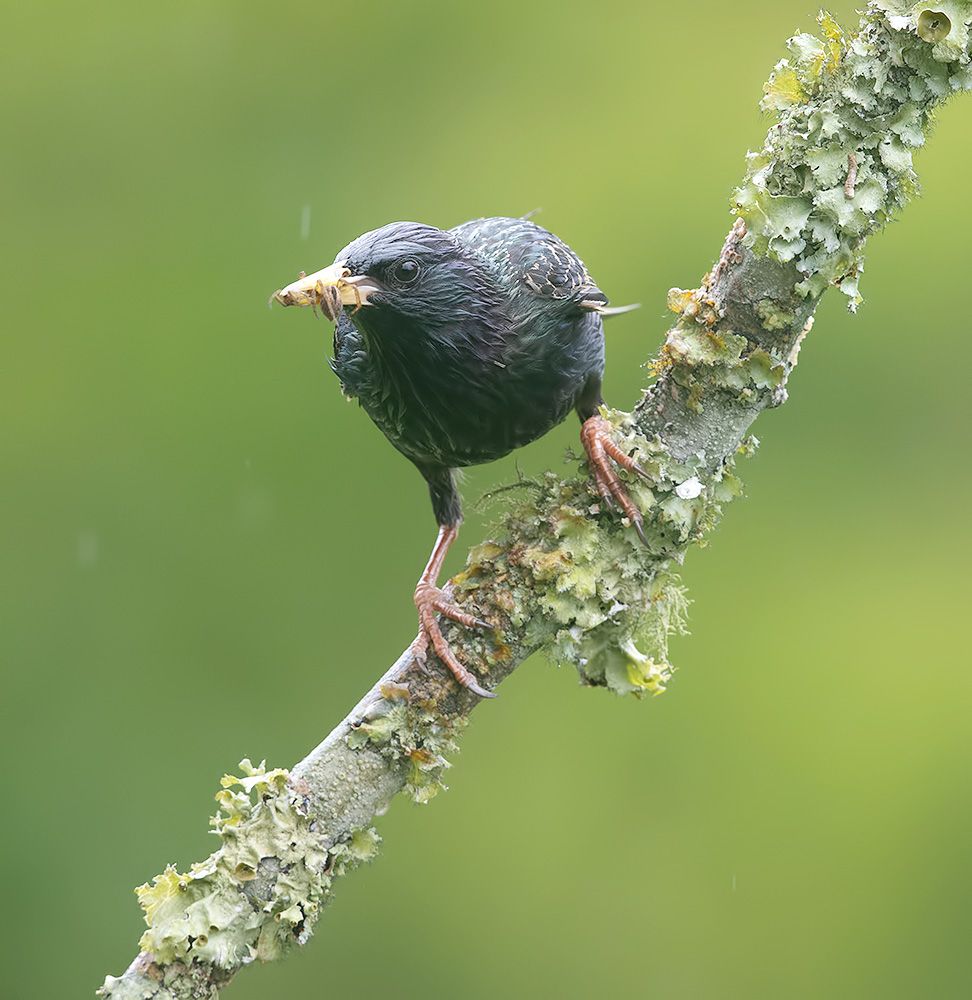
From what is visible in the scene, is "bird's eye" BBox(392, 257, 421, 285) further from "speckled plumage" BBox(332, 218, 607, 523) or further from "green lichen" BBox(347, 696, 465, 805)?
"green lichen" BBox(347, 696, 465, 805)

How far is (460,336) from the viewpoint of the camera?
2846 millimetres

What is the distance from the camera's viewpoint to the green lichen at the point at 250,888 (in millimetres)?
2285

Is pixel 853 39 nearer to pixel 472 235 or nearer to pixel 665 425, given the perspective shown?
pixel 665 425

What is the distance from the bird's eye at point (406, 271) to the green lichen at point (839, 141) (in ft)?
2.50

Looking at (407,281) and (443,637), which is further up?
(407,281)

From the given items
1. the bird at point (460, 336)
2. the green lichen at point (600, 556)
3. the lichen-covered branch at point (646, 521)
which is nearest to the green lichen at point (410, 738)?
the lichen-covered branch at point (646, 521)

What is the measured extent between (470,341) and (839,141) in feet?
3.01

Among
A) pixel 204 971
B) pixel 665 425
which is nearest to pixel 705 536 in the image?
pixel 665 425

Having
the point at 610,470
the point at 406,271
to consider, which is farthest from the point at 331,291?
the point at 610,470

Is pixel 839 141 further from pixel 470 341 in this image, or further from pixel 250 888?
pixel 250 888

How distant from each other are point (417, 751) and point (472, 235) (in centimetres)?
128

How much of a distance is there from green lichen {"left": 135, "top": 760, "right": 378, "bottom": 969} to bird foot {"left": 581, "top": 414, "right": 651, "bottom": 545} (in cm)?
74

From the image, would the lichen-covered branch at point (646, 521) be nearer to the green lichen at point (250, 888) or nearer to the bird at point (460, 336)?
the green lichen at point (250, 888)

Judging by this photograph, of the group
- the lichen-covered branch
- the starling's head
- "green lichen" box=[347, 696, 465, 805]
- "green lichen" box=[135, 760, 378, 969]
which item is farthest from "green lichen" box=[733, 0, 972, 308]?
"green lichen" box=[135, 760, 378, 969]
